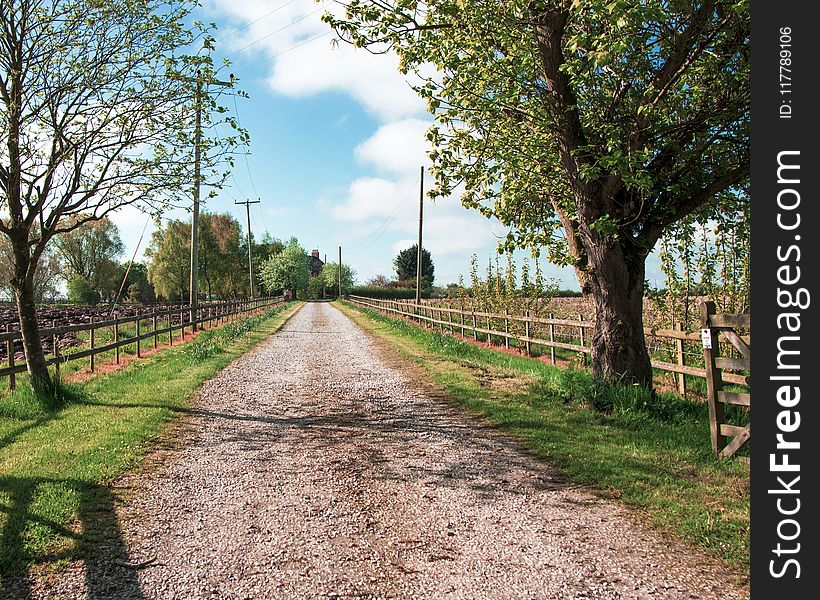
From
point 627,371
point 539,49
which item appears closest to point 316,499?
point 627,371

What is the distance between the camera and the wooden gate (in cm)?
557

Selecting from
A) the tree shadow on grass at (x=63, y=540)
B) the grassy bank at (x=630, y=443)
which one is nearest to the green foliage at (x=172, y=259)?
the grassy bank at (x=630, y=443)

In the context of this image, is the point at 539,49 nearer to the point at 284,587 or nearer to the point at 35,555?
the point at 284,587

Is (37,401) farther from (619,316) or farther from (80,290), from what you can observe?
(80,290)

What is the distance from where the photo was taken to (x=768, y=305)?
11.4 feet

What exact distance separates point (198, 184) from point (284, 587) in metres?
8.61

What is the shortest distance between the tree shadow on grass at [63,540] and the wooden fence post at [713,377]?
5638mm

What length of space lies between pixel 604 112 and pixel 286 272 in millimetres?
78265

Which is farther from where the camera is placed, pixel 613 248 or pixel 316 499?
pixel 613 248

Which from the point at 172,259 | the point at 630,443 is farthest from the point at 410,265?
the point at 630,443

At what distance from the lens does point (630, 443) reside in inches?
254

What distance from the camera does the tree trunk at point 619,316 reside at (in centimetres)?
850

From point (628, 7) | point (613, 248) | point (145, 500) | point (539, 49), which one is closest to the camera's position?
point (145, 500)

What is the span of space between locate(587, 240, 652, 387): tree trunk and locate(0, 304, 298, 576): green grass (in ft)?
21.8
